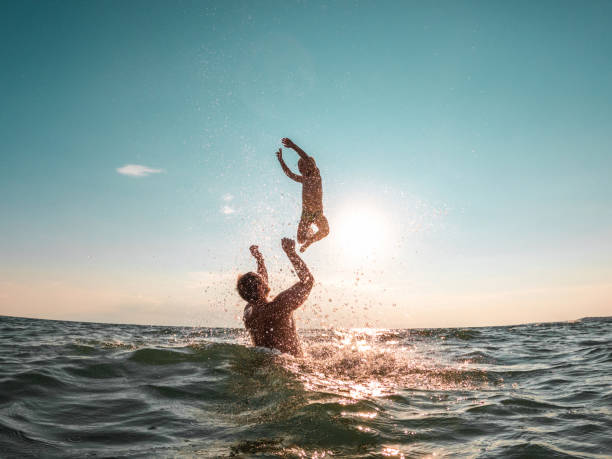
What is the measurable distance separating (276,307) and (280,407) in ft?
9.04

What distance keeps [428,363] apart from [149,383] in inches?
269

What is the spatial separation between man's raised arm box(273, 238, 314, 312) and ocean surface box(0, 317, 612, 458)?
104 centimetres

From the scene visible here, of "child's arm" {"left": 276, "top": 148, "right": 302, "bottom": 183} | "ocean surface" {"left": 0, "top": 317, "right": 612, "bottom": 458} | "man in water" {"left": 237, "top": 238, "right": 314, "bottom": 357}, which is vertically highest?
"child's arm" {"left": 276, "top": 148, "right": 302, "bottom": 183}

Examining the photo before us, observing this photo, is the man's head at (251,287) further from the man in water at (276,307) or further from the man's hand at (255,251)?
the man's hand at (255,251)

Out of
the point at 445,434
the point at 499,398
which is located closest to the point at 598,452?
the point at 445,434

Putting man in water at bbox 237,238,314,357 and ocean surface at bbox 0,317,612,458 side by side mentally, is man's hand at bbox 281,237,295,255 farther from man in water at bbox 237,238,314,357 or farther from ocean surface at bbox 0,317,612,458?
ocean surface at bbox 0,317,612,458

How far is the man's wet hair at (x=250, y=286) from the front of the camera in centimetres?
754

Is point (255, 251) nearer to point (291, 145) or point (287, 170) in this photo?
point (287, 170)

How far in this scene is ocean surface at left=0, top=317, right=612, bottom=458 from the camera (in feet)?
12.0

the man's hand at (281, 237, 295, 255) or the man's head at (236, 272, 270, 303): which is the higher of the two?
the man's hand at (281, 237, 295, 255)

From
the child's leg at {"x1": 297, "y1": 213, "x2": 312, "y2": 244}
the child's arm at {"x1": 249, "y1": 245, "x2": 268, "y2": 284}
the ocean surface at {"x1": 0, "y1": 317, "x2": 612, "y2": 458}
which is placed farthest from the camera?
the child's arm at {"x1": 249, "y1": 245, "x2": 268, "y2": 284}

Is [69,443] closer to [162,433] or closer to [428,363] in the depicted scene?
[162,433]

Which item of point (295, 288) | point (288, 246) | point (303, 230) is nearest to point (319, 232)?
point (303, 230)

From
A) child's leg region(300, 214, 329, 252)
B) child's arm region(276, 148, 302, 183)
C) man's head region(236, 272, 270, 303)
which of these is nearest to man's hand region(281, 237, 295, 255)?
man's head region(236, 272, 270, 303)
